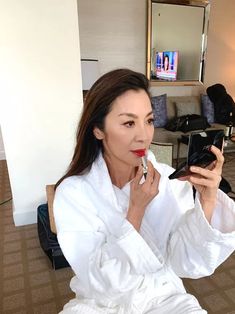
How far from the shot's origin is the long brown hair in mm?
883

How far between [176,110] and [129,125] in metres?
3.38

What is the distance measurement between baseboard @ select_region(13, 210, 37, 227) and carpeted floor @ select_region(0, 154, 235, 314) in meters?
0.16

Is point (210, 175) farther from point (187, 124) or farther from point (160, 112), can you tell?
point (160, 112)

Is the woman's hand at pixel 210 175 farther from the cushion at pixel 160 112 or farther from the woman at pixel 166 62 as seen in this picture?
the woman at pixel 166 62

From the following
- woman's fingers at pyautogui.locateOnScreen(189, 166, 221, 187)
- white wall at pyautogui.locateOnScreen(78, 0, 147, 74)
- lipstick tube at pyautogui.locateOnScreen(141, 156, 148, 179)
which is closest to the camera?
woman's fingers at pyautogui.locateOnScreen(189, 166, 221, 187)

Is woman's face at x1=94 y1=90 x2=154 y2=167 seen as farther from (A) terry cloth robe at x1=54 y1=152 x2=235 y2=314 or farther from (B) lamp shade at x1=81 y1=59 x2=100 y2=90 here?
(B) lamp shade at x1=81 y1=59 x2=100 y2=90

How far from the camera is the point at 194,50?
4.25m

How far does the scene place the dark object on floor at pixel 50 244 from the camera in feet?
5.69

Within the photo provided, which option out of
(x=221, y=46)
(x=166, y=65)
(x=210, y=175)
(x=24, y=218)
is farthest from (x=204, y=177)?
(x=221, y=46)

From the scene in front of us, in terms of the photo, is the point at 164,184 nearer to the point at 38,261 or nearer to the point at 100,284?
the point at 100,284

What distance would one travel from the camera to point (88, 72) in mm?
3348

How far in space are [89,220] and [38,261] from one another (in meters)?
1.21

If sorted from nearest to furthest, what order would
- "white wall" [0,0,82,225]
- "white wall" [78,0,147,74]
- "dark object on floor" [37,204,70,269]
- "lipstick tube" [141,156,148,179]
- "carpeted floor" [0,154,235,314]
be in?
"lipstick tube" [141,156,148,179], "carpeted floor" [0,154,235,314], "dark object on floor" [37,204,70,269], "white wall" [0,0,82,225], "white wall" [78,0,147,74]

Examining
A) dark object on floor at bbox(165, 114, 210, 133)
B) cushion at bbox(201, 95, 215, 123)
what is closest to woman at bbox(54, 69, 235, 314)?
dark object on floor at bbox(165, 114, 210, 133)
